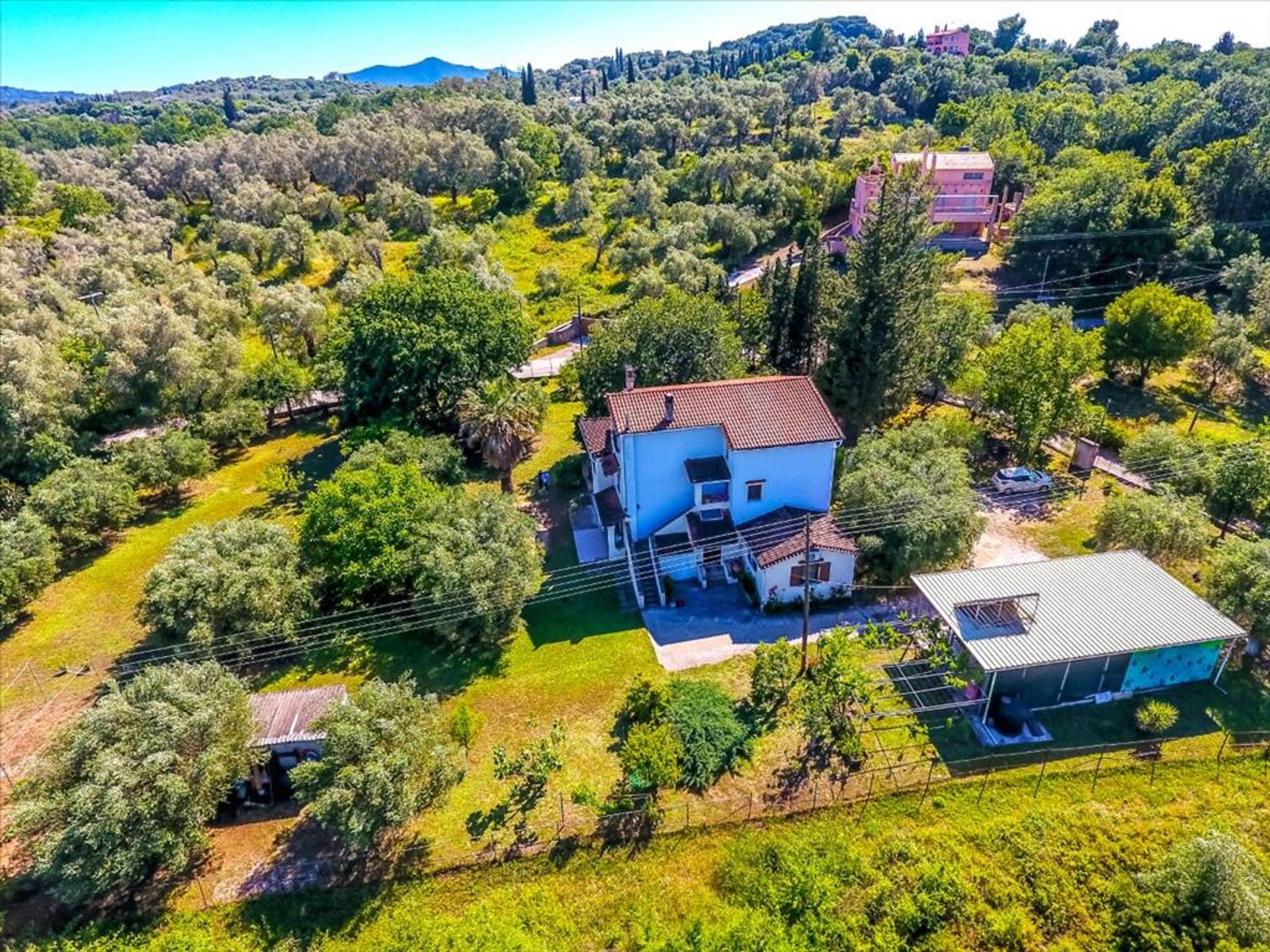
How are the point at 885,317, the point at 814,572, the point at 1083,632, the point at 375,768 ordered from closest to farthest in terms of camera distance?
the point at 375,768, the point at 1083,632, the point at 814,572, the point at 885,317

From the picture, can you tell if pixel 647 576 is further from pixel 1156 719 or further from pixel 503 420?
pixel 1156 719

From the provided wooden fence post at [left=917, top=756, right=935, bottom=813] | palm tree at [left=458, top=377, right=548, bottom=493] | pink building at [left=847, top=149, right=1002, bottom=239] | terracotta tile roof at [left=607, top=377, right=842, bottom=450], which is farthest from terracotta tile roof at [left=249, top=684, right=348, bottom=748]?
pink building at [left=847, top=149, right=1002, bottom=239]

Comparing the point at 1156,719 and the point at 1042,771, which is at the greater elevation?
the point at 1156,719

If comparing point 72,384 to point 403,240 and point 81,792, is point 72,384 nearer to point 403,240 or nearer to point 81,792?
point 81,792

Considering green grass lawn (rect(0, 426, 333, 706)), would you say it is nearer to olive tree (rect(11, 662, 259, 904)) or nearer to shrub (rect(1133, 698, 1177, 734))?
olive tree (rect(11, 662, 259, 904))

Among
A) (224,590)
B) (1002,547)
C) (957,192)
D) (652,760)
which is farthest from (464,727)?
(957,192)

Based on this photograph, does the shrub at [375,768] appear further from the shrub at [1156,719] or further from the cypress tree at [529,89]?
the cypress tree at [529,89]
